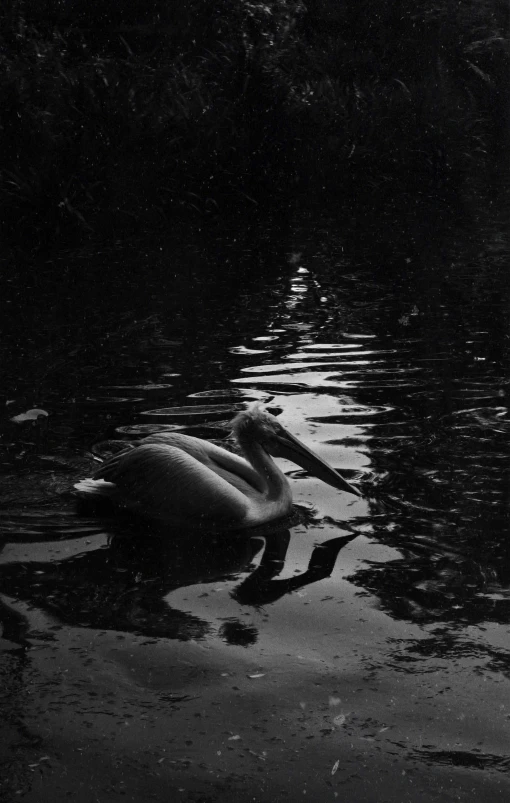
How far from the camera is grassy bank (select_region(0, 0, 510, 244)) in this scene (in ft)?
48.2

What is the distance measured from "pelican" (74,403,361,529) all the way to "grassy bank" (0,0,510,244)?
8.75 meters

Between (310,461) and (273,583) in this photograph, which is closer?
(273,583)

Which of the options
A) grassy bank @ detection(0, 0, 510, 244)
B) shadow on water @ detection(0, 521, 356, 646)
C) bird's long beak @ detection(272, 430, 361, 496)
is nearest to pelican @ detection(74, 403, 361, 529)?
bird's long beak @ detection(272, 430, 361, 496)

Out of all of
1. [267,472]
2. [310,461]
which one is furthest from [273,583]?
[310,461]

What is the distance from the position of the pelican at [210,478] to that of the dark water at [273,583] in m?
0.11

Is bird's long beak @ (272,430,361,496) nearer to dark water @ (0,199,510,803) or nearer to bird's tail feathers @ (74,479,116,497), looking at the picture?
dark water @ (0,199,510,803)

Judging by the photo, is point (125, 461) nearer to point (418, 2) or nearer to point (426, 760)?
point (426, 760)

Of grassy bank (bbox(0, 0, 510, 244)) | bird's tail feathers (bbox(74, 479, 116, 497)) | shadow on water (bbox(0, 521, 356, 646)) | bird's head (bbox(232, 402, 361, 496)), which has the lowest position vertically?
shadow on water (bbox(0, 521, 356, 646))

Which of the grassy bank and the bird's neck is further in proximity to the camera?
the grassy bank

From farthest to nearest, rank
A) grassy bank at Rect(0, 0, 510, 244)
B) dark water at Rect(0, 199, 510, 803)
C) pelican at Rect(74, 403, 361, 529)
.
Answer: grassy bank at Rect(0, 0, 510, 244) < pelican at Rect(74, 403, 361, 529) < dark water at Rect(0, 199, 510, 803)

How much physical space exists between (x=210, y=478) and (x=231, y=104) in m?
11.7

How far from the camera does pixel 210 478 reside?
5.27 metres

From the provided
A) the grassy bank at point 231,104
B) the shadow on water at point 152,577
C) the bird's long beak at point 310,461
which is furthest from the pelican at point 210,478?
the grassy bank at point 231,104

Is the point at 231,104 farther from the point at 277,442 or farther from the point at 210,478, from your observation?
the point at 210,478
